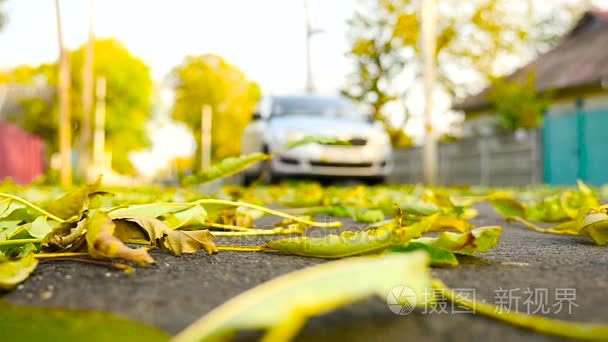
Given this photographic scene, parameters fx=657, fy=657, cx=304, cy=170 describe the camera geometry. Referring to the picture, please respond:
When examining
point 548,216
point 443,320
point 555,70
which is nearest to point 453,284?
A: point 443,320

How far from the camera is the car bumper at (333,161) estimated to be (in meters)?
9.32

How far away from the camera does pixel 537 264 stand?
52.6 inches

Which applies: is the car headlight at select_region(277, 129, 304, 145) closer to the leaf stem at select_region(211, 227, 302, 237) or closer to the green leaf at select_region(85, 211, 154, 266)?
the leaf stem at select_region(211, 227, 302, 237)

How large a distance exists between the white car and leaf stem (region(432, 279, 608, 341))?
7863mm

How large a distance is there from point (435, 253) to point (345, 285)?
56 cm

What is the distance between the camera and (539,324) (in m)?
0.74

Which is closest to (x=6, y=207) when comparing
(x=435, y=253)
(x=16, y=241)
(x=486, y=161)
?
(x=16, y=241)

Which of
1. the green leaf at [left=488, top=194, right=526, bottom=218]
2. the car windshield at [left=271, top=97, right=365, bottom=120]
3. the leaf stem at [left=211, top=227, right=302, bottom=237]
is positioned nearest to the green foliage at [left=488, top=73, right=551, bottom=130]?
the car windshield at [left=271, top=97, right=365, bottom=120]

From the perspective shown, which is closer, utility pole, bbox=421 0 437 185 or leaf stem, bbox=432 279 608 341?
leaf stem, bbox=432 279 608 341

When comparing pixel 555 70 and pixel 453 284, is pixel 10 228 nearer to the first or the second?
pixel 453 284

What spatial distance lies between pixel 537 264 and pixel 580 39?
2285 centimetres

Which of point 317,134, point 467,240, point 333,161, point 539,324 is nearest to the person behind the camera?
point 539,324

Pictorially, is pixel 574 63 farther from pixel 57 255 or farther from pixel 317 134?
pixel 57 255

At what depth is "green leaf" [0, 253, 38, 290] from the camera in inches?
40.2
